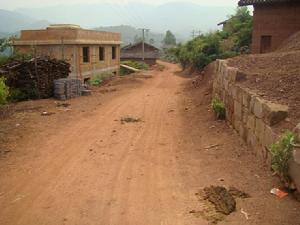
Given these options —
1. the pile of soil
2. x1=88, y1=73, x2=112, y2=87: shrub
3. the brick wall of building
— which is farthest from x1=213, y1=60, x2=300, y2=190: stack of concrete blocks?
x1=88, y1=73, x2=112, y2=87: shrub

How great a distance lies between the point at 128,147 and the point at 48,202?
323 cm

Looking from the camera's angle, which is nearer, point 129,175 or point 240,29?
point 129,175

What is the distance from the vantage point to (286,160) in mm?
5469

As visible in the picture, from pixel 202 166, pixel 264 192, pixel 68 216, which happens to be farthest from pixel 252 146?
pixel 68 216

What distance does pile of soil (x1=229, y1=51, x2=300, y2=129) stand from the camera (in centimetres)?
714

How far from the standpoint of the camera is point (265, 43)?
66.3ft

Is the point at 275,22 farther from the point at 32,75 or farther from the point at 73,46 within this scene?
the point at 73,46

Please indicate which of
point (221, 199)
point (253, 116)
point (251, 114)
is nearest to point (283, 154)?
point (221, 199)

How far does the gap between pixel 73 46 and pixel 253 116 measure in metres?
20.5

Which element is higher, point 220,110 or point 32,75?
point 32,75

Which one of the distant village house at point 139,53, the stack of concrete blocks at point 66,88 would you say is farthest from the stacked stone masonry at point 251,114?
the distant village house at point 139,53

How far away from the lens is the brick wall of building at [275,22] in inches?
733

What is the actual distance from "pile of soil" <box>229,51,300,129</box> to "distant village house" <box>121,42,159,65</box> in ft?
144

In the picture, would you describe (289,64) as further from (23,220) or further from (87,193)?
(23,220)
